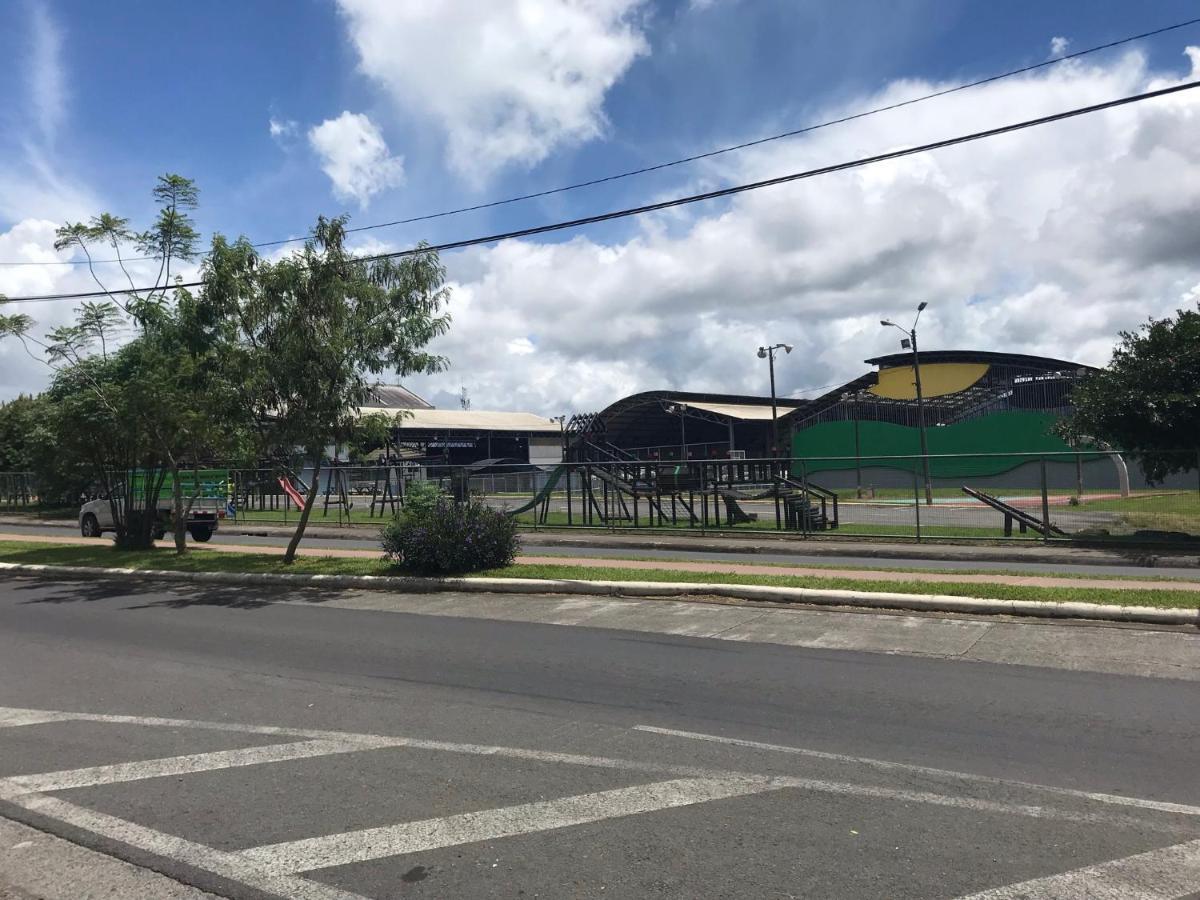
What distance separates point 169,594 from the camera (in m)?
14.4

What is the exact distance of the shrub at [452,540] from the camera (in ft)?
47.5

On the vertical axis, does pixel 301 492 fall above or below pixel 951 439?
below

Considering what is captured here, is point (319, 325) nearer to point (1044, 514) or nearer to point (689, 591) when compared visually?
point (689, 591)

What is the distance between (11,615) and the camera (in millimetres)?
12430

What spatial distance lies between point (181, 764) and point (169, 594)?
981 cm

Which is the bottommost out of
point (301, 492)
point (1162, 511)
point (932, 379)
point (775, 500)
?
point (1162, 511)

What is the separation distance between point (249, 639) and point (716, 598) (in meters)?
5.95

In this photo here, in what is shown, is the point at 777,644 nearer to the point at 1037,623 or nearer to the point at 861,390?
the point at 1037,623

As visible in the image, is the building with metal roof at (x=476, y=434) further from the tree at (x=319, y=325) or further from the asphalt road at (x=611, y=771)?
the asphalt road at (x=611, y=771)

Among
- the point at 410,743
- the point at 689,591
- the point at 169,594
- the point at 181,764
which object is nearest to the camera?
the point at 181,764

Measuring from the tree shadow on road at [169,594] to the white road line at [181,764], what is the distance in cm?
718

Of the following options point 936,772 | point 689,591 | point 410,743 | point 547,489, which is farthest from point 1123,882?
point 547,489

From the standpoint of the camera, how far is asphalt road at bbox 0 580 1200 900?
4055 mm

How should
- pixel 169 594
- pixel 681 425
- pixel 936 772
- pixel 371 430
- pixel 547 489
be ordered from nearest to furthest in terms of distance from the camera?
1. pixel 936 772
2. pixel 169 594
3. pixel 371 430
4. pixel 547 489
5. pixel 681 425
